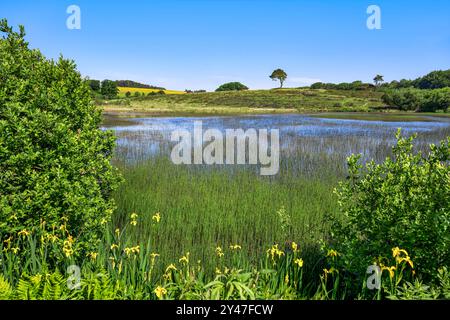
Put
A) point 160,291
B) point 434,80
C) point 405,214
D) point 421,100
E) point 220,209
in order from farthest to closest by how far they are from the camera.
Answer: point 434,80 → point 421,100 → point 220,209 → point 405,214 → point 160,291

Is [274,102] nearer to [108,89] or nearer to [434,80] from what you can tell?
[108,89]

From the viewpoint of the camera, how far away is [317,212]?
906 cm

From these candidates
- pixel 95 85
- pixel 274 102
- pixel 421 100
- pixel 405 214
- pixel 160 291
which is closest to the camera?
pixel 160 291

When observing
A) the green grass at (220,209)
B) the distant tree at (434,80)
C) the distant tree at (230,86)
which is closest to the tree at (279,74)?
the distant tree at (230,86)

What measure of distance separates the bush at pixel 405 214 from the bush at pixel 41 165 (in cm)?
427

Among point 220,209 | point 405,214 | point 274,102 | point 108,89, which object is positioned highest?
point 108,89

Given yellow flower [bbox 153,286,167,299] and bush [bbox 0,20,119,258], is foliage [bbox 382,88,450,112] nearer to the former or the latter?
bush [bbox 0,20,119,258]

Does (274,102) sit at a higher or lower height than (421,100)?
higher

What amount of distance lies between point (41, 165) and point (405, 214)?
564 cm

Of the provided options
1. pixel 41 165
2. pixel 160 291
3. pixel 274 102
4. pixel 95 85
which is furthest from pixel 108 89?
pixel 160 291

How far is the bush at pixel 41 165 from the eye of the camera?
507cm

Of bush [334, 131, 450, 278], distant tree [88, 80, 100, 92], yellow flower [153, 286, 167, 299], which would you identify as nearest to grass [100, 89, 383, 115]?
distant tree [88, 80, 100, 92]

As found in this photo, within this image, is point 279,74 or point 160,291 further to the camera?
point 279,74

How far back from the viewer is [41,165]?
5.32 meters
